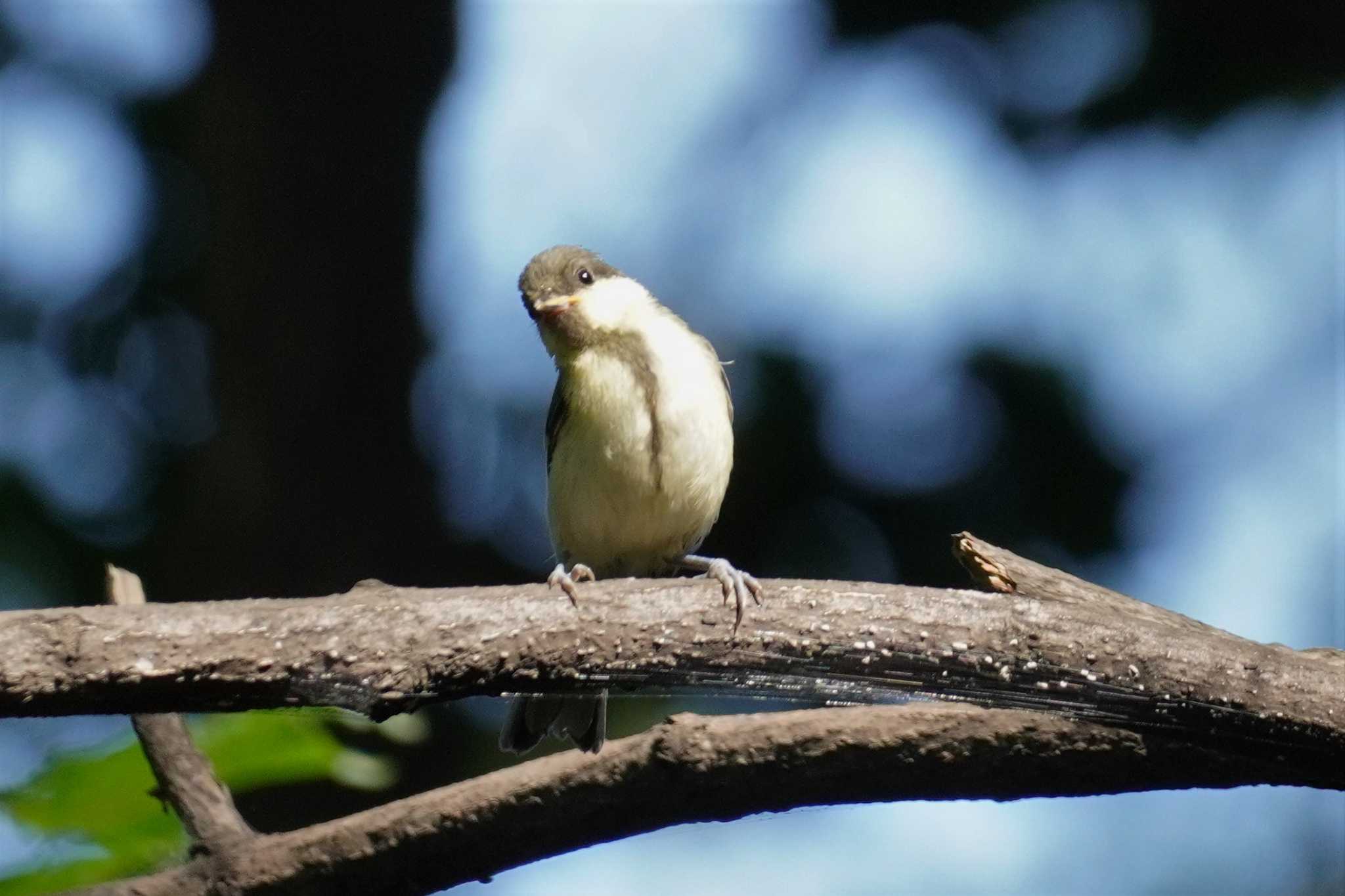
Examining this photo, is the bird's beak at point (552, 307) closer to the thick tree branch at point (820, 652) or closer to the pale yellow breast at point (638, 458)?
the pale yellow breast at point (638, 458)

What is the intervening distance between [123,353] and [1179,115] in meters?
5.60

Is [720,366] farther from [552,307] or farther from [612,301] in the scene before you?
[552,307]

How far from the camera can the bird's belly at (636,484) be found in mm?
4656

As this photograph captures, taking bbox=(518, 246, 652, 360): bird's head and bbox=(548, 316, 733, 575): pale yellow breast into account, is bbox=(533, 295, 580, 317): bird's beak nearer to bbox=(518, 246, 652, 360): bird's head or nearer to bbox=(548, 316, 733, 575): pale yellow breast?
bbox=(518, 246, 652, 360): bird's head

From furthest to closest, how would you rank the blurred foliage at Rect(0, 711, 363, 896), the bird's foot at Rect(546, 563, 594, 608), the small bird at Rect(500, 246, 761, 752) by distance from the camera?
the small bird at Rect(500, 246, 761, 752) → the bird's foot at Rect(546, 563, 594, 608) → the blurred foliage at Rect(0, 711, 363, 896)

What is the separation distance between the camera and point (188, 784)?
3410 millimetres

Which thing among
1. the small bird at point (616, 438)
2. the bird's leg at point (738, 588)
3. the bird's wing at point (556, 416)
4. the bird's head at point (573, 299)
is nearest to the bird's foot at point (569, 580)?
the bird's leg at point (738, 588)

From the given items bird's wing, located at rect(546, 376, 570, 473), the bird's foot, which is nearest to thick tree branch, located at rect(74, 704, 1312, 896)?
the bird's foot

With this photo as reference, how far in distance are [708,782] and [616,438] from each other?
153 cm

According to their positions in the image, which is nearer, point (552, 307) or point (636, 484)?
point (636, 484)

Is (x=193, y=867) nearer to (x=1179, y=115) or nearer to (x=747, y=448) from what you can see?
(x=747, y=448)

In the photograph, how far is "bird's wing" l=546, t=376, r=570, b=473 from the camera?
4906 millimetres

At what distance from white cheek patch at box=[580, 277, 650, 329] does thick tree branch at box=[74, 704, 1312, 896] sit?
1848 millimetres

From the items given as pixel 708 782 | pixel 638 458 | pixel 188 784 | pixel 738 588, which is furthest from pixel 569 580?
pixel 638 458
